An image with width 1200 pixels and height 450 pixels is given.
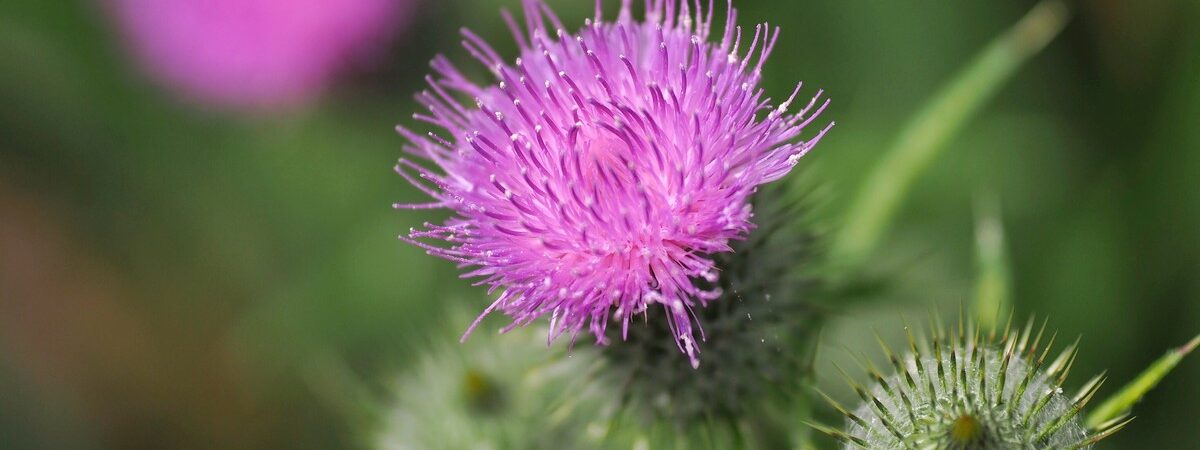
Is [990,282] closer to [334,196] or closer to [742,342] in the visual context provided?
[742,342]

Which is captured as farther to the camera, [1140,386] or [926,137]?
[926,137]

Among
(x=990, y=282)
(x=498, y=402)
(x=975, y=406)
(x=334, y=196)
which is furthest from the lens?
(x=334, y=196)

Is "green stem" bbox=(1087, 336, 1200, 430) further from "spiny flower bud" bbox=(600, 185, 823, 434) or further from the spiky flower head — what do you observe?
"spiny flower bud" bbox=(600, 185, 823, 434)

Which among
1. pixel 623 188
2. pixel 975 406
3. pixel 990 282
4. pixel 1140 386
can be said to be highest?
pixel 1140 386

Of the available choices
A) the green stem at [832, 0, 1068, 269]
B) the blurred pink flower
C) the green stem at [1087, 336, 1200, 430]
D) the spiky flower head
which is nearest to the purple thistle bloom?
the spiky flower head

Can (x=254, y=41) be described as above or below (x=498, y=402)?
below

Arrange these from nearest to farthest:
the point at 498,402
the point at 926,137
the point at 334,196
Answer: the point at 926,137
the point at 498,402
the point at 334,196

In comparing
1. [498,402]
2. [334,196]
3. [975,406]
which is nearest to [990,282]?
[975,406]
